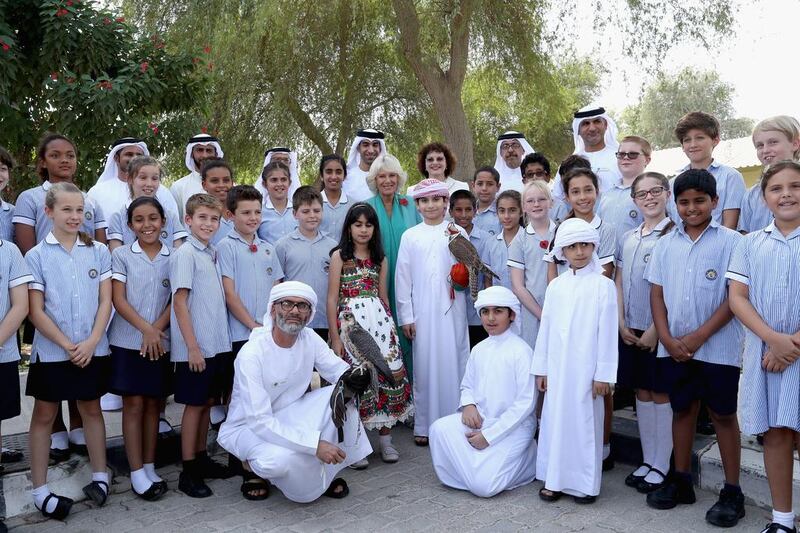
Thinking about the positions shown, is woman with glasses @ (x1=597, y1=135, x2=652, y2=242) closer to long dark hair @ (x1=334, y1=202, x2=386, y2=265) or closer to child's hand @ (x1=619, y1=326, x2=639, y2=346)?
child's hand @ (x1=619, y1=326, x2=639, y2=346)

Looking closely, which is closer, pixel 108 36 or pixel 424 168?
pixel 424 168

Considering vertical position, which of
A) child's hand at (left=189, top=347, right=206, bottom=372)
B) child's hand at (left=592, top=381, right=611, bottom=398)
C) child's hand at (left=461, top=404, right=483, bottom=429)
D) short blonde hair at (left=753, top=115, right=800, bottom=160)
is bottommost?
child's hand at (left=461, top=404, right=483, bottom=429)

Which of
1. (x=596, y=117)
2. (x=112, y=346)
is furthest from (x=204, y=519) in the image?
(x=596, y=117)

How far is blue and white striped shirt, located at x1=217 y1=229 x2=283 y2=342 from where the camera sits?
5082 millimetres

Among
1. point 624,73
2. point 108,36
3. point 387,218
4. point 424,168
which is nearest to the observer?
point 387,218

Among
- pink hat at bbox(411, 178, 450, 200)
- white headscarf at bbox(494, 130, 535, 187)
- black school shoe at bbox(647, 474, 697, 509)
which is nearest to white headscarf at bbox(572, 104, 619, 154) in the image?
white headscarf at bbox(494, 130, 535, 187)

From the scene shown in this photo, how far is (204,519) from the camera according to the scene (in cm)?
428

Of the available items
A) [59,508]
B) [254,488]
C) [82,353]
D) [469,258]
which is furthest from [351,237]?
[59,508]

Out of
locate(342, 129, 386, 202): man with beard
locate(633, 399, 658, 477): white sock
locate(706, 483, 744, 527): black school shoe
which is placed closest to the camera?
locate(706, 483, 744, 527): black school shoe

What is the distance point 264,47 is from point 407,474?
1062cm

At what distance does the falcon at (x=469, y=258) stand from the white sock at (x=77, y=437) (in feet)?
10.1

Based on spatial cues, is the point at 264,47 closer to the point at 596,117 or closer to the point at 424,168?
the point at 424,168

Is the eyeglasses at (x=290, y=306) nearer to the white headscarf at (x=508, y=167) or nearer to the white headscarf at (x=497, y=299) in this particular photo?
the white headscarf at (x=497, y=299)

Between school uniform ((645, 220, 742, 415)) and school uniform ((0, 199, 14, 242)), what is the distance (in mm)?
4382
